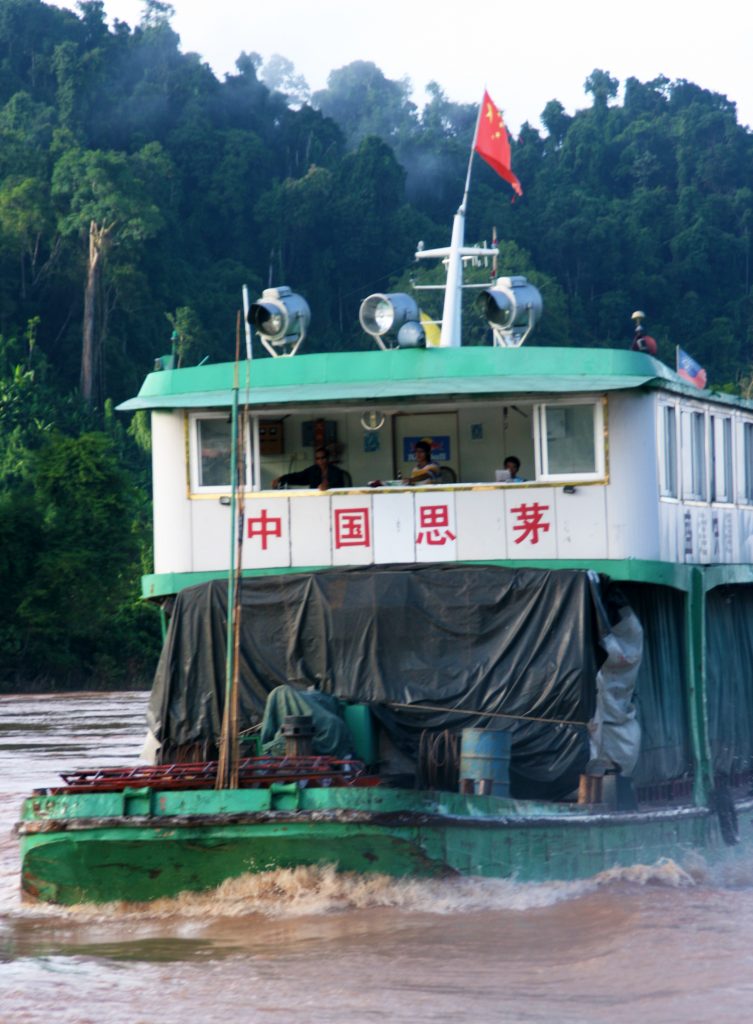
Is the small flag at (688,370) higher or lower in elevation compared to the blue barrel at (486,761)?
higher

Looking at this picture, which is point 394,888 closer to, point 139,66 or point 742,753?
point 742,753

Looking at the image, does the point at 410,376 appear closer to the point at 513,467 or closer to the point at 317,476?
the point at 513,467

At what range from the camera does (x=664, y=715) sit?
42.7 ft

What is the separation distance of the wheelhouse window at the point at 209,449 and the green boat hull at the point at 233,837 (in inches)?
112

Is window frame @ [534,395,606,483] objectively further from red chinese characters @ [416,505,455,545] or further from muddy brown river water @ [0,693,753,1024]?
muddy brown river water @ [0,693,753,1024]

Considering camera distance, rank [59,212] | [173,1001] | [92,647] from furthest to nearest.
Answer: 1. [59,212]
2. [92,647]
3. [173,1001]

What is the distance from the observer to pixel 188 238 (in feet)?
215

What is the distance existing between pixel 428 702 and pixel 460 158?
3165 inches

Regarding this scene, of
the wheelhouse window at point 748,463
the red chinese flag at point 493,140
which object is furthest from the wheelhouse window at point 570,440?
the red chinese flag at point 493,140

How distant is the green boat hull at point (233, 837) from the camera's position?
10281mm

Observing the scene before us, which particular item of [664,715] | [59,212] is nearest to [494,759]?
[664,715]

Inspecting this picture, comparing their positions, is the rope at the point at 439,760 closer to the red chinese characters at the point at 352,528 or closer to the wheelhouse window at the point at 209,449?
the red chinese characters at the point at 352,528

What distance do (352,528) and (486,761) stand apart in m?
1.98

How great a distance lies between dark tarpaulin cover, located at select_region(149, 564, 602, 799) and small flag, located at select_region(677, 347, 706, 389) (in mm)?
3007
